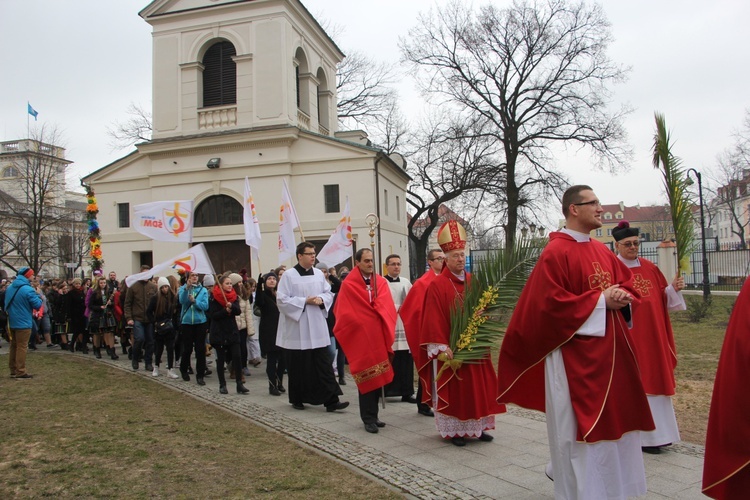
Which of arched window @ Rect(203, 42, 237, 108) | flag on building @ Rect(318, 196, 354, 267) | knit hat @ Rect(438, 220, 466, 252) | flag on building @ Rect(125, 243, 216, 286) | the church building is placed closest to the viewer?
knit hat @ Rect(438, 220, 466, 252)

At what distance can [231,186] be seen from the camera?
2733 cm

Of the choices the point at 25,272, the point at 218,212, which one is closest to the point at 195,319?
the point at 25,272

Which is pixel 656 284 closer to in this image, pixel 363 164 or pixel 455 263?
pixel 455 263

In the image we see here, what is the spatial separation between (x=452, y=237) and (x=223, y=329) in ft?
15.1

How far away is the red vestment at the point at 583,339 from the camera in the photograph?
166 inches

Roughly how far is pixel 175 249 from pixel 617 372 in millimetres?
25807

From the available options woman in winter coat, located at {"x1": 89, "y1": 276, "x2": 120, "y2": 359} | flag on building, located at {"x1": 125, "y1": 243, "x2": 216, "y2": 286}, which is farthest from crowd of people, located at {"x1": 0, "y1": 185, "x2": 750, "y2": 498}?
woman in winter coat, located at {"x1": 89, "y1": 276, "x2": 120, "y2": 359}

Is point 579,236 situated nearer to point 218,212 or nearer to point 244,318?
point 244,318

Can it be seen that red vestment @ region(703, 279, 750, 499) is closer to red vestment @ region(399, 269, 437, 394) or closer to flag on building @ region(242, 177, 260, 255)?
red vestment @ region(399, 269, 437, 394)


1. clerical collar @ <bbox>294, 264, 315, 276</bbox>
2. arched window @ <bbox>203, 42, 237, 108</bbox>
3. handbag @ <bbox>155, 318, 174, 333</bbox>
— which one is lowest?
handbag @ <bbox>155, 318, 174, 333</bbox>

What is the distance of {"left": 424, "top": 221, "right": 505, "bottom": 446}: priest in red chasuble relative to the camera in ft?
20.8

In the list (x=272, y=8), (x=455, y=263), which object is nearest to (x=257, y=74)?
(x=272, y=8)

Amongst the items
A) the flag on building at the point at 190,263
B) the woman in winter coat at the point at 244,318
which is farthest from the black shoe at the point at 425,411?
the woman in winter coat at the point at 244,318

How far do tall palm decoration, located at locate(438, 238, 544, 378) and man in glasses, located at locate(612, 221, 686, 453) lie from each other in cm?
121
